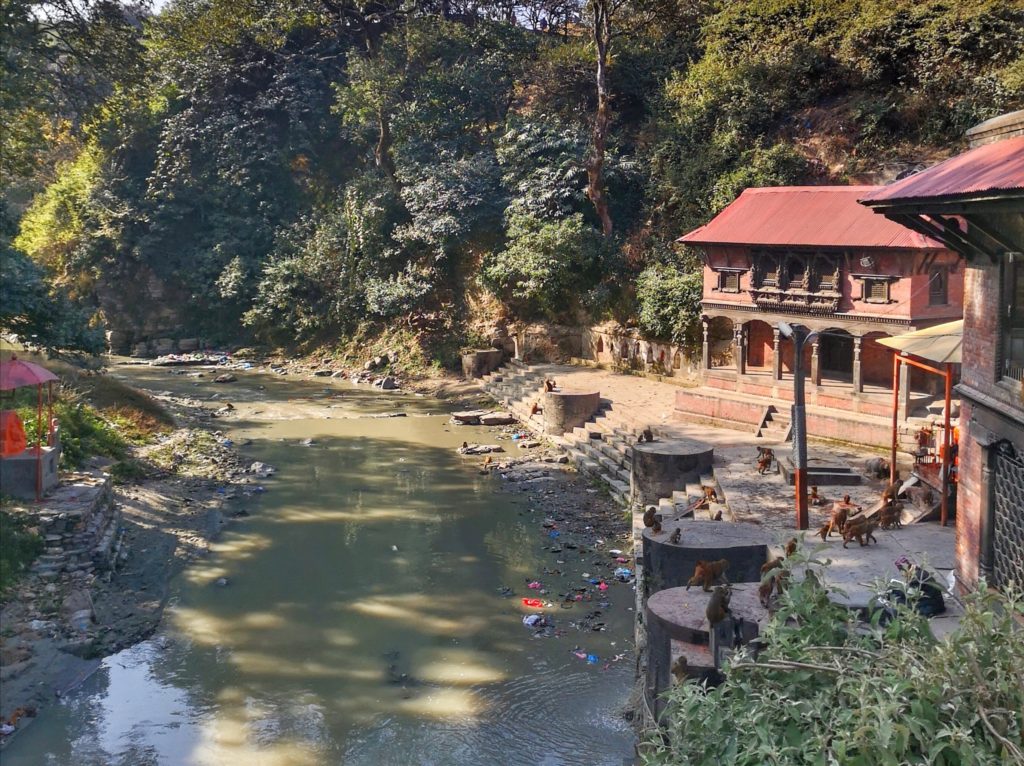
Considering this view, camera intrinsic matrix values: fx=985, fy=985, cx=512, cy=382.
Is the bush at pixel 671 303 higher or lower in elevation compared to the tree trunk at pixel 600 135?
lower

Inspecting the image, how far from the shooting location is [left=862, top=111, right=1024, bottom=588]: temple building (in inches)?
344

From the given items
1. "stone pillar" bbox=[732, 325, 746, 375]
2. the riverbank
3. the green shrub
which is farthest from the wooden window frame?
the green shrub

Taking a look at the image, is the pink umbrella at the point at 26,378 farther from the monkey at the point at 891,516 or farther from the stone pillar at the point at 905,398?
the stone pillar at the point at 905,398

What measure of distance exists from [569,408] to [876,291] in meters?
7.54

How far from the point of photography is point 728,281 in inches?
847

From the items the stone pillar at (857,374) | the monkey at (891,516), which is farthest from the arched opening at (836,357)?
the monkey at (891,516)

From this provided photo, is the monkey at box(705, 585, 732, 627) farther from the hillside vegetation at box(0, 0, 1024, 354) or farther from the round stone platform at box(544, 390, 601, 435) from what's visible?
the round stone platform at box(544, 390, 601, 435)

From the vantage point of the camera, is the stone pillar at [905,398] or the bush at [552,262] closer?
the stone pillar at [905,398]

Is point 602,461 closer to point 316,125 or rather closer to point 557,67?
point 557,67

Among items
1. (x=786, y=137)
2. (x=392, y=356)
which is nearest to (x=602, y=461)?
(x=786, y=137)

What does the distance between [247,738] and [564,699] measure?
11.6ft

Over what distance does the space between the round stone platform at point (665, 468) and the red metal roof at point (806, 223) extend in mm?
5118

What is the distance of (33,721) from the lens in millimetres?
10828

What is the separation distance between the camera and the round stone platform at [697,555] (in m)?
11.5
